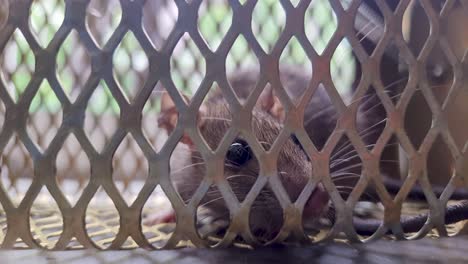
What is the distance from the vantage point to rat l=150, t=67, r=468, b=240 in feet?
2.17

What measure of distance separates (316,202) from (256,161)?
0.39 ft

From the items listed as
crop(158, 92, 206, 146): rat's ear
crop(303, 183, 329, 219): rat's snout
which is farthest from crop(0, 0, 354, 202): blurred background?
crop(303, 183, 329, 219): rat's snout

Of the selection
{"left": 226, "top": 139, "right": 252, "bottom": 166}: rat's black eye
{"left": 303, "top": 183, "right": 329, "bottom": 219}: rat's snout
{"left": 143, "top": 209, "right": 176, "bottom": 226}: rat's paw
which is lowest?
{"left": 143, "top": 209, "right": 176, "bottom": 226}: rat's paw

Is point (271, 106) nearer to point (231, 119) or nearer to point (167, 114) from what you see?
point (167, 114)

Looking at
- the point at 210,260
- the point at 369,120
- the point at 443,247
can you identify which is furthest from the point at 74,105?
the point at 369,120

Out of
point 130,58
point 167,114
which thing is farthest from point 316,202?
point 130,58

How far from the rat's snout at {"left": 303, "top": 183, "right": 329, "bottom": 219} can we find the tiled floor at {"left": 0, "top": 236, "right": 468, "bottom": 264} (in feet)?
0.22

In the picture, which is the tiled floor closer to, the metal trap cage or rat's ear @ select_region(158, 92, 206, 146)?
the metal trap cage

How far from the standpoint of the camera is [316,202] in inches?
25.8

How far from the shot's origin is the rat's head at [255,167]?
2.17 feet

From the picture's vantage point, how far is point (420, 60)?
53cm

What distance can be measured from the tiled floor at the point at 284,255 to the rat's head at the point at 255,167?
82 mm

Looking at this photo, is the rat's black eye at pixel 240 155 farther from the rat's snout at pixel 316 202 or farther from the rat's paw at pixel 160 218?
the rat's paw at pixel 160 218

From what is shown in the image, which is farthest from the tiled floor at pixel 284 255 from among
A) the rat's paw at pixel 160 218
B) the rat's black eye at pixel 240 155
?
the rat's paw at pixel 160 218
